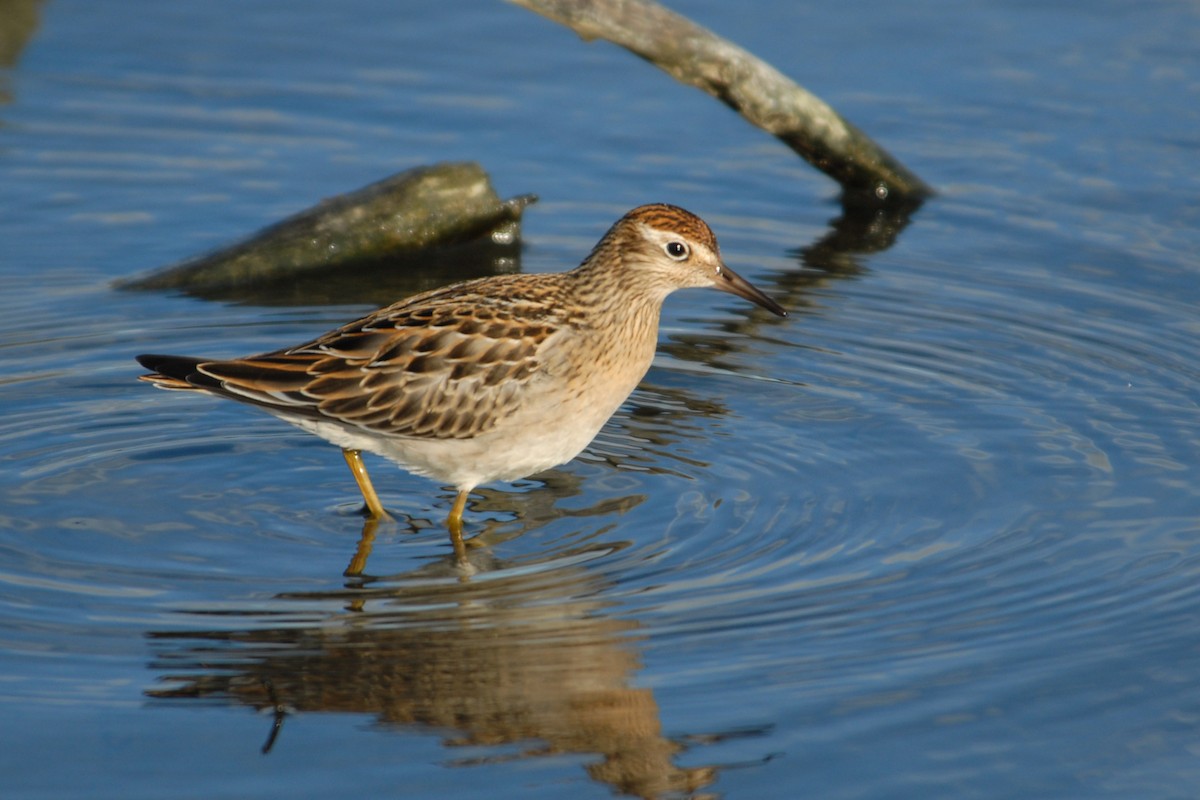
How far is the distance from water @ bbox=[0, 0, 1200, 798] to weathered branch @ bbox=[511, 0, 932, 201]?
0.43 metres

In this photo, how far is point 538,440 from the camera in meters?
9.27

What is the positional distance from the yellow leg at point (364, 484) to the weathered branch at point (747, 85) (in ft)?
14.1

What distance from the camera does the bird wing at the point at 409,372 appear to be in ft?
30.3

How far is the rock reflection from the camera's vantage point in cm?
722

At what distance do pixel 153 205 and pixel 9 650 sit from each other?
23.6 feet

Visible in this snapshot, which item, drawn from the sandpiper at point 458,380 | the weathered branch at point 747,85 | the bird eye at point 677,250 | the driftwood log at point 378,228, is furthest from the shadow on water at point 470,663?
the weathered branch at point 747,85

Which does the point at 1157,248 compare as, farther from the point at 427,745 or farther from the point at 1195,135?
the point at 427,745

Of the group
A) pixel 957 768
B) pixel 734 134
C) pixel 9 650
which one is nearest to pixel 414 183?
pixel 734 134

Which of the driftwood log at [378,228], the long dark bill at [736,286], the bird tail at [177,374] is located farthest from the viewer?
the driftwood log at [378,228]

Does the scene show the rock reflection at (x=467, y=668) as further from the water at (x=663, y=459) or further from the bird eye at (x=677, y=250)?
the bird eye at (x=677, y=250)

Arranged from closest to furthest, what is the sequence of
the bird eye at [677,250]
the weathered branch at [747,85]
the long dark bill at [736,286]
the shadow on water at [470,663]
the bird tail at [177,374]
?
the shadow on water at [470,663]
the bird tail at [177,374]
the bird eye at [677,250]
the long dark bill at [736,286]
the weathered branch at [747,85]

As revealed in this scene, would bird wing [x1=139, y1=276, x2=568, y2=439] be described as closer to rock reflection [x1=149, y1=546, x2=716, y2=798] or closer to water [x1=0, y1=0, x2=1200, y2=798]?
water [x1=0, y1=0, x2=1200, y2=798]

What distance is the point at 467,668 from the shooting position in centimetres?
775

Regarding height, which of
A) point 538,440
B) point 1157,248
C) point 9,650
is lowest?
point 9,650
